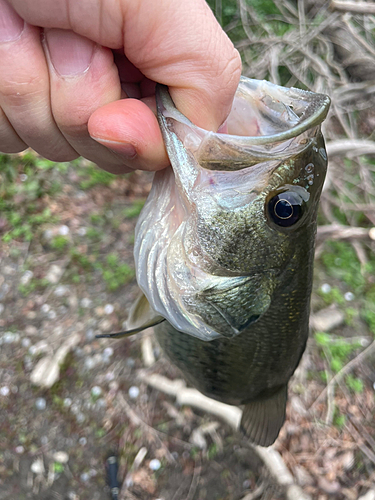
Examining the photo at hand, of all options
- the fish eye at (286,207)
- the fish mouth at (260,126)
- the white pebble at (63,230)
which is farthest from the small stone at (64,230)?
the fish eye at (286,207)

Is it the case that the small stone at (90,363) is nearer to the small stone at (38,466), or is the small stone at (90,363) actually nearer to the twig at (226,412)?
the twig at (226,412)

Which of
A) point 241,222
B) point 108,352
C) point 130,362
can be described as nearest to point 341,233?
point 130,362

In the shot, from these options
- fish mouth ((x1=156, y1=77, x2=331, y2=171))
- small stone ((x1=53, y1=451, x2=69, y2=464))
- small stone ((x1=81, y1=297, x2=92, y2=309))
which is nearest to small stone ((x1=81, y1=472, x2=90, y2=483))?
small stone ((x1=53, y1=451, x2=69, y2=464))

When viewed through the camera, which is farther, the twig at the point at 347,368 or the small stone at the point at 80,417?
the twig at the point at 347,368

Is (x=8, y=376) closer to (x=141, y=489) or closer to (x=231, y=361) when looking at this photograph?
(x=141, y=489)

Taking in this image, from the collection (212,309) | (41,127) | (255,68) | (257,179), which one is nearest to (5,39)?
(41,127)

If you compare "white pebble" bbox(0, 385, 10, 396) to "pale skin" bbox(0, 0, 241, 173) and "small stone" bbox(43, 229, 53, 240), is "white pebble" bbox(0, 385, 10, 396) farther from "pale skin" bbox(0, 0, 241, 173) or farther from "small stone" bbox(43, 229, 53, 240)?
"pale skin" bbox(0, 0, 241, 173)
